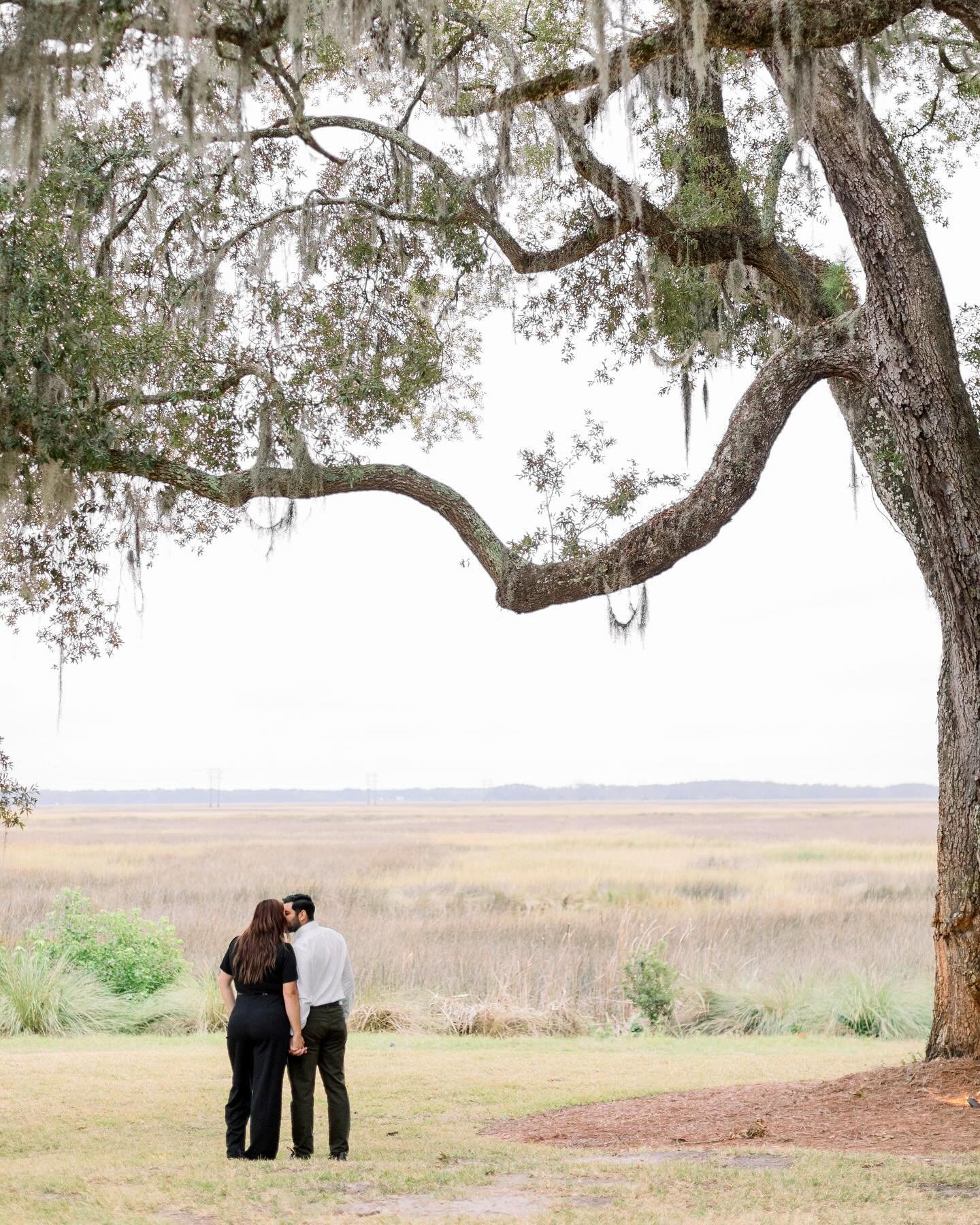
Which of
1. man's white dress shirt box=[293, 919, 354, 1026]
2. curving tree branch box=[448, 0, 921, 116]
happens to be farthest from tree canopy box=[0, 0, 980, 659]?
man's white dress shirt box=[293, 919, 354, 1026]

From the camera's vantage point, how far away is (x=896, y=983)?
46.8 feet

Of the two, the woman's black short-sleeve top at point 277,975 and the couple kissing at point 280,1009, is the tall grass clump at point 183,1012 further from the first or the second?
the woman's black short-sleeve top at point 277,975

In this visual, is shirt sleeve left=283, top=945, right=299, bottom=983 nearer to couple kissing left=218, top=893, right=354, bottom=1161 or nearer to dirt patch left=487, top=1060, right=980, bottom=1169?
couple kissing left=218, top=893, right=354, bottom=1161

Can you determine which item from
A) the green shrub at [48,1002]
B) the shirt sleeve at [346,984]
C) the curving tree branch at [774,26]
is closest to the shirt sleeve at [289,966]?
the shirt sleeve at [346,984]

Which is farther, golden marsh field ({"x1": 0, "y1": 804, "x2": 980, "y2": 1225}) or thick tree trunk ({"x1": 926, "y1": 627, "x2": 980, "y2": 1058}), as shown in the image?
thick tree trunk ({"x1": 926, "y1": 627, "x2": 980, "y2": 1058})

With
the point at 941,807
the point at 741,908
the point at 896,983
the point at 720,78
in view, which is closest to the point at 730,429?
the point at 941,807

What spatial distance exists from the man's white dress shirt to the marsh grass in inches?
270

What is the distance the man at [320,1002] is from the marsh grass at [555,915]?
6586 millimetres

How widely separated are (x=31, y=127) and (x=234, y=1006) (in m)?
4.82

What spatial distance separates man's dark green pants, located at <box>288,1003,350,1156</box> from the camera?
6.50 m

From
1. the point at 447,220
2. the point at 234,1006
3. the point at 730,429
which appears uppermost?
the point at 447,220

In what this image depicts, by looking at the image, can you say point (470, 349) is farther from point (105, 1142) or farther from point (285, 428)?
point (105, 1142)

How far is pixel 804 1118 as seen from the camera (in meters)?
7.95

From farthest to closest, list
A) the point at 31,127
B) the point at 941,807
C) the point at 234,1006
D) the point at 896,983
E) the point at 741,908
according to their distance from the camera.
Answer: the point at 741,908
the point at 896,983
the point at 941,807
the point at 31,127
the point at 234,1006
